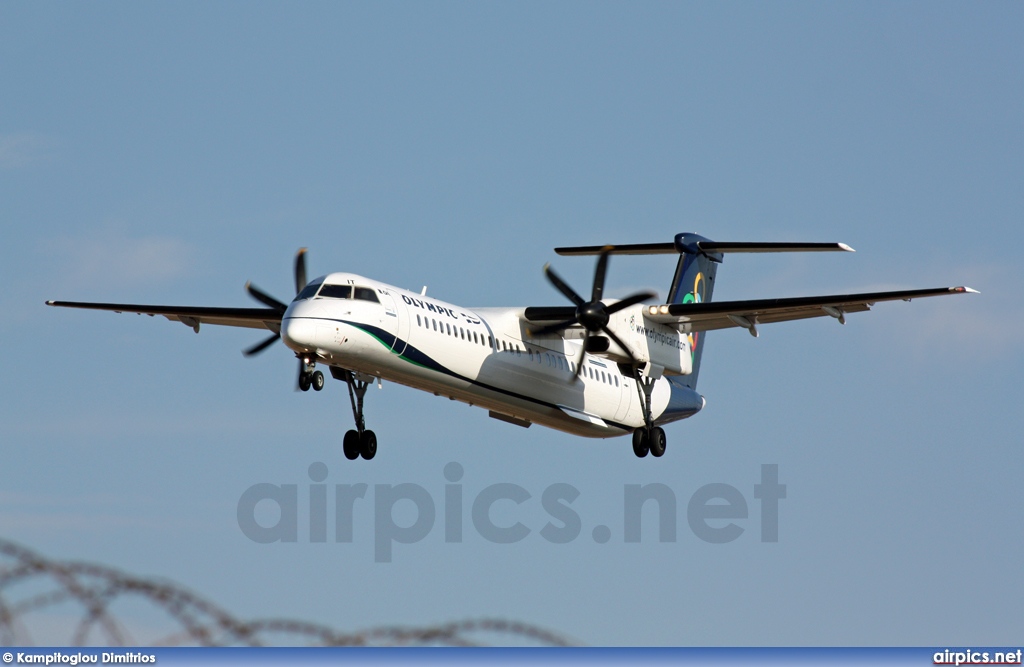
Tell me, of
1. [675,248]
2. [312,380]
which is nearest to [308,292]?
[312,380]

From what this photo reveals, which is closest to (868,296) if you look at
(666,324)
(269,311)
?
(666,324)

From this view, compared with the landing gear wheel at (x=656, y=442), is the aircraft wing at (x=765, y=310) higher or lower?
higher

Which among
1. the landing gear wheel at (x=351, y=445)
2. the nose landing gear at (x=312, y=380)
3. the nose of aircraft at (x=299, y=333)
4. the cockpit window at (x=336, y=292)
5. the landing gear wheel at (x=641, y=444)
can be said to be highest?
the cockpit window at (x=336, y=292)

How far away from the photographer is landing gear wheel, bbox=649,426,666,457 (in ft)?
96.0

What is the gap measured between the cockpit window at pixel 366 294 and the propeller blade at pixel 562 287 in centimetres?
467

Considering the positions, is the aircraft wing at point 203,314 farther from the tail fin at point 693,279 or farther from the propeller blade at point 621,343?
the tail fin at point 693,279

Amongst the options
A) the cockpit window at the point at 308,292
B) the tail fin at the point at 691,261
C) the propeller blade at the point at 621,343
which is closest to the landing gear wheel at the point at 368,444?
the cockpit window at the point at 308,292

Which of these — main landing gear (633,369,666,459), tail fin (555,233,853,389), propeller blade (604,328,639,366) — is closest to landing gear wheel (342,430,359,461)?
propeller blade (604,328,639,366)

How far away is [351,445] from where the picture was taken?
86.5 ft

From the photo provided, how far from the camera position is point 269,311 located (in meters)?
27.2

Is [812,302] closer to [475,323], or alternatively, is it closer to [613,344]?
[613,344]

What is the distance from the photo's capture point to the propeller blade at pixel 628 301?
87.9 ft

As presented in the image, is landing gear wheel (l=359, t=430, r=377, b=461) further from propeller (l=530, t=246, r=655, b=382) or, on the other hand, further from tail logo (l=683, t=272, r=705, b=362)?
tail logo (l=683, t=272, r=705, b=362)

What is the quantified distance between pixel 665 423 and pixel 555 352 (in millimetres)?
4429
